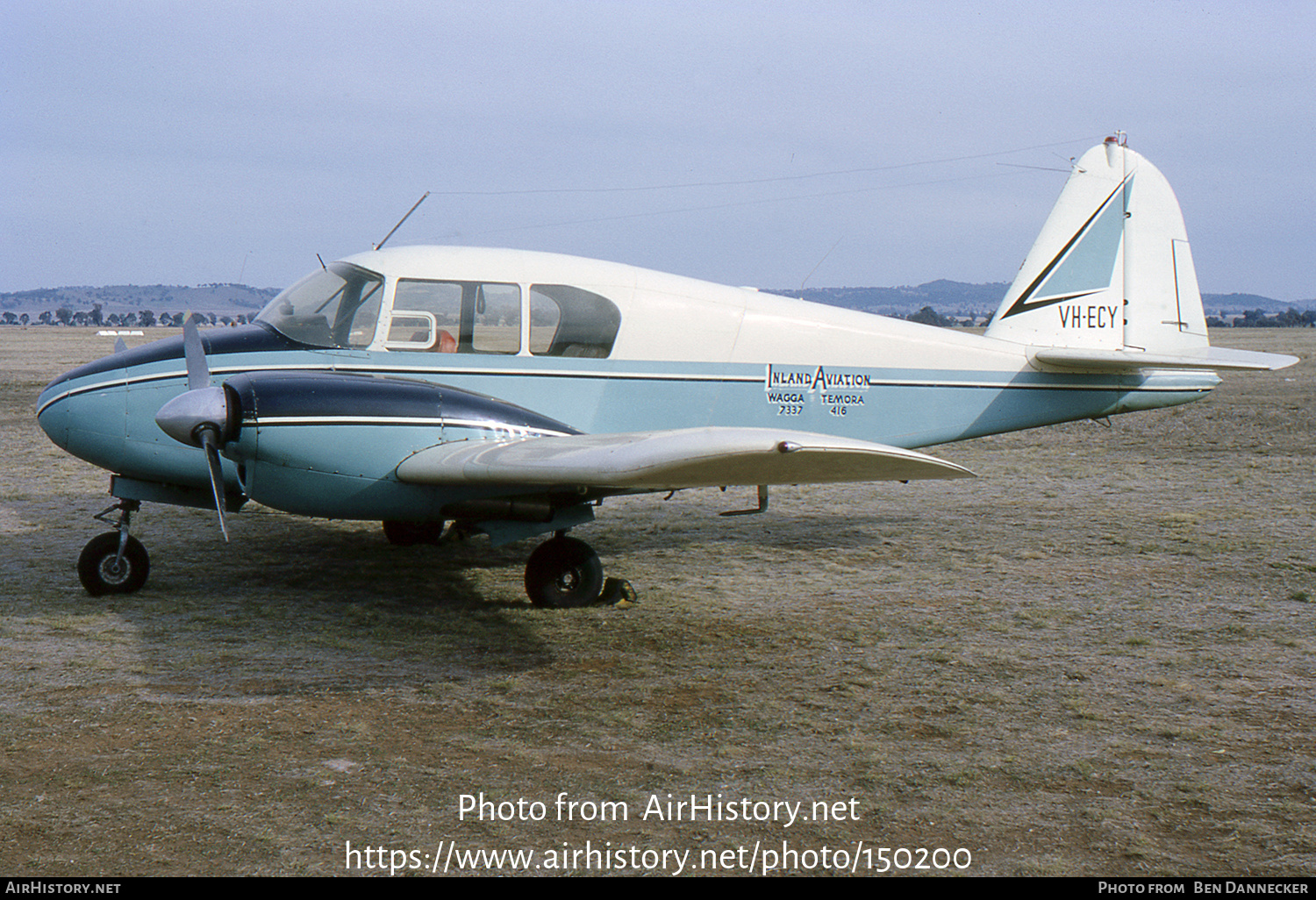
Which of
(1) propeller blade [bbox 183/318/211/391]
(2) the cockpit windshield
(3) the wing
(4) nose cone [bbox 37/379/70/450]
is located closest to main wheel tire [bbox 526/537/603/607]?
(3) the wing

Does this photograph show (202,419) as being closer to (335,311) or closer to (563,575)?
(335,311)

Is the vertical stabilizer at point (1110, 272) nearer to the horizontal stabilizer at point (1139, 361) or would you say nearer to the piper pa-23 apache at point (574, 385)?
the piper pa-23 apache at point (574, 385)

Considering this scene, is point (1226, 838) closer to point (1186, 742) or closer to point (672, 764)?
point (1186, 742)

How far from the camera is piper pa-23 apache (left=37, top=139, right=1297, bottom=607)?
6309 millimetres

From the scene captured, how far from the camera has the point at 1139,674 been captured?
5.96m

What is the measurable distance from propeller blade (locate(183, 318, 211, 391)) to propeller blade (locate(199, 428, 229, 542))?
0.52 meters

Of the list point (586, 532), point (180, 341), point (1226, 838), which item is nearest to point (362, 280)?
point (180, 341)

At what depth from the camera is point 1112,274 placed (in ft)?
33.5

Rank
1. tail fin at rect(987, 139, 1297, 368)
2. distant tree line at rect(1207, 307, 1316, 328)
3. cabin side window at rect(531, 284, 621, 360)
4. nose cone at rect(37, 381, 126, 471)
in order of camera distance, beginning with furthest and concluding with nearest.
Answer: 1. distant tree line at rect(1207, 307, 1316, 328)
2. tail fin at rect(987, 139, 1297, 368)
3. cabin side window at rect(531, 284, 621, 360)
4. nose cone at rect(37, 381, 126, 471)

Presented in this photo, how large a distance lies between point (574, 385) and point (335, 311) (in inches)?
75.6

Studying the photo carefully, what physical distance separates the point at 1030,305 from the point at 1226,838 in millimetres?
6971

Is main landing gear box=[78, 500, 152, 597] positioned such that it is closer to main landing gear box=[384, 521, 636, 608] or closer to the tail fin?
main landing gear box=[384, 521, 636, 608]
